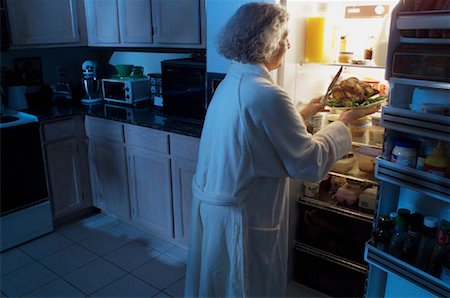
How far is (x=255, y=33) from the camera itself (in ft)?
4.38

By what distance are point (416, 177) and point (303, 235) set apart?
39.8 inches

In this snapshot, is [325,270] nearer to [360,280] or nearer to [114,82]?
[360,280]

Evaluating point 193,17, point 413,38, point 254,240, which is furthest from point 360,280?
point 193,17

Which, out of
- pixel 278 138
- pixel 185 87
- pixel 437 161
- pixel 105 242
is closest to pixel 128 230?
pixel 105 242

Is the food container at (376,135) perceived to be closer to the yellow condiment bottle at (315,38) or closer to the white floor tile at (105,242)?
the yellow condiment bottle at (315,38)

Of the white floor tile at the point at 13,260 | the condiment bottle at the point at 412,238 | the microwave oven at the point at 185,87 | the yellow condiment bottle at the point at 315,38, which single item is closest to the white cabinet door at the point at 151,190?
the microwave oven at the point at 185,87

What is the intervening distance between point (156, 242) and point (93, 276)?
495 mm

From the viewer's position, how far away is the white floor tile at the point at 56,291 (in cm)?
215

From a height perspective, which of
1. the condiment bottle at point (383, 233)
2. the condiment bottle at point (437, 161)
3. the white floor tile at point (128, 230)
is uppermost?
the condiment bottle at point (437, 161)

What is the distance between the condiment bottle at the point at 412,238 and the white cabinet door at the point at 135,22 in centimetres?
210

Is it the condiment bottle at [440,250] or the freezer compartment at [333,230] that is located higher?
the condiment bottle at [440,250]

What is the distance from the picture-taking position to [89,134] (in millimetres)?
2871

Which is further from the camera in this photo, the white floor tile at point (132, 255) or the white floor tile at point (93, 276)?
the white floor tile at point (132, 255)

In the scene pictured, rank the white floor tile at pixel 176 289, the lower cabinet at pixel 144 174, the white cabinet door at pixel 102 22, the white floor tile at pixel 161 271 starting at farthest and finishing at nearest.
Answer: the white cabinet door at pixel 102 22
the lower cabinet at pixel 144 174
the white floor tile at pixel 161 271
the white floor tile at pixel 176 289
